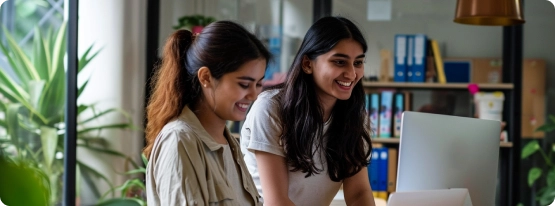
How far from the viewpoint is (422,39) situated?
4723 millimetres

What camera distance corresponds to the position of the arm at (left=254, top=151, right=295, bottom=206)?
190cm

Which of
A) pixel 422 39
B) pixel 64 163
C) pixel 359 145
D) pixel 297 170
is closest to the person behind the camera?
pixel 297 170

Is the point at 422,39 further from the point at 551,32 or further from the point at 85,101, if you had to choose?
the point at 85,101

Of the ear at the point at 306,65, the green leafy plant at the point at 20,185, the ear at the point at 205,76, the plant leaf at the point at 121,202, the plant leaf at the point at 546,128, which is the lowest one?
the plant leaf at the point at 121,202

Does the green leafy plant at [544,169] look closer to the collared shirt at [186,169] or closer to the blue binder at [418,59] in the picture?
the blue binder at [418,59]

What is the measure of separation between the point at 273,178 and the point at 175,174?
664 millimetres

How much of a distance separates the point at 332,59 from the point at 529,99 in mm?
3142

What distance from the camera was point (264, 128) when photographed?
6.43 feet

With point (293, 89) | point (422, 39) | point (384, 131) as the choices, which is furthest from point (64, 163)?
point (293, 89)

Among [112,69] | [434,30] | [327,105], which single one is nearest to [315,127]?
[327,105]

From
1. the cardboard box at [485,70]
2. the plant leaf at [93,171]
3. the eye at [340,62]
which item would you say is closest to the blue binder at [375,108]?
the cardboard box at [485,70]

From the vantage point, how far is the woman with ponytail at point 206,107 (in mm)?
1326

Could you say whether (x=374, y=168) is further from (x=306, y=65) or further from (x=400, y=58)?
(x=306, y=65)

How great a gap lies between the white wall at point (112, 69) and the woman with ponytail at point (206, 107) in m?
3.10
